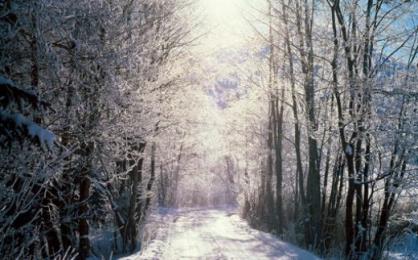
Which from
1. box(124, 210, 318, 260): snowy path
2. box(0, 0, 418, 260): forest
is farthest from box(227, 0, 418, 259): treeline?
box(124, 210, 318, 260): snowy path

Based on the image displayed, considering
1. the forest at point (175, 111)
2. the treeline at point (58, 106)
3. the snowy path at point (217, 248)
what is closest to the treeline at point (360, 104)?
the forest at point (175, 111)

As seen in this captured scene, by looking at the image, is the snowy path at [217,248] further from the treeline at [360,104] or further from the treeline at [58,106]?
the treeline at [58,106]

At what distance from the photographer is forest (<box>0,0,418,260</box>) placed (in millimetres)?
5844

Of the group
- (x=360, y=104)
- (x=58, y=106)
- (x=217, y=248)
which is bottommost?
(x=217, y=248)

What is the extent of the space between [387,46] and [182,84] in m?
6.60

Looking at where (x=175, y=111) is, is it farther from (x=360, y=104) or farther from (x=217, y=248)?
(x=360, y=104)

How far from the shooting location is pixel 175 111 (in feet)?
53.0

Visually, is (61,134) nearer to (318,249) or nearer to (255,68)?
(318,249)

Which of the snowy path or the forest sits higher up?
the forest

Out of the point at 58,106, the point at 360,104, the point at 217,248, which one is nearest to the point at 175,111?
the point at 217,248

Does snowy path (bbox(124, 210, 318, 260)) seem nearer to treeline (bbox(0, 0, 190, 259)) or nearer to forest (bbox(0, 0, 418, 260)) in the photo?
forest (bbox(0, 0, 418, 260))

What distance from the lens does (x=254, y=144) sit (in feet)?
91.8

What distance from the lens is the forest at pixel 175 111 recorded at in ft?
19.2

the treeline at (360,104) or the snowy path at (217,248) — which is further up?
the treeline at (360,104)
